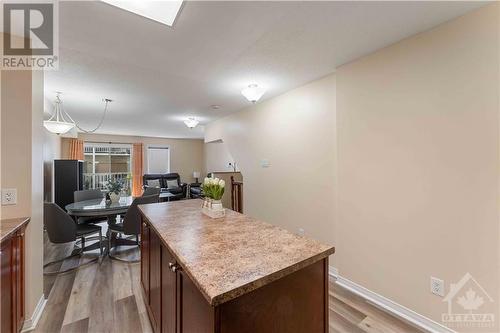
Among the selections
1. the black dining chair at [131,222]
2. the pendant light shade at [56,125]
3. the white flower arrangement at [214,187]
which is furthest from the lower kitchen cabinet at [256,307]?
the pendant light shade at [56,125]

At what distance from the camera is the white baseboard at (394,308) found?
1786 millimetres

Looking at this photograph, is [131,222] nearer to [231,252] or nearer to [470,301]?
[231,252]

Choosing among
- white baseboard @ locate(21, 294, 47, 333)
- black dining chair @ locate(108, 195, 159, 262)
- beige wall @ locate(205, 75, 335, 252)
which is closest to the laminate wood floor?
white baseboard @ locate(21, 294, 47, 333)

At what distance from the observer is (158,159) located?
8.80 m

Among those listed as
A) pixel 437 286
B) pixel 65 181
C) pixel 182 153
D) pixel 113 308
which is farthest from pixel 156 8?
pixel 182 153

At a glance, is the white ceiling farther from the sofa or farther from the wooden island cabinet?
the sofa

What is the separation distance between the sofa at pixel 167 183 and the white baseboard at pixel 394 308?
649cm

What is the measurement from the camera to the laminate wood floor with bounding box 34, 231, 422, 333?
186 cm

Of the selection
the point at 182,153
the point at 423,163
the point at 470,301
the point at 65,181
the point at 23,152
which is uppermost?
the point at 182,153

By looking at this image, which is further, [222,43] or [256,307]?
[222,43]

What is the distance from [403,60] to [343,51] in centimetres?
52

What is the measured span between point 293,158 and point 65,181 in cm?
521

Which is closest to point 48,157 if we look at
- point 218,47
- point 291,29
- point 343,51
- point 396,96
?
point 218,47

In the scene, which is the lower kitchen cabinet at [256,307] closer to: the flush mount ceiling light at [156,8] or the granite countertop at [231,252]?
the granite countertop at [231,252]
